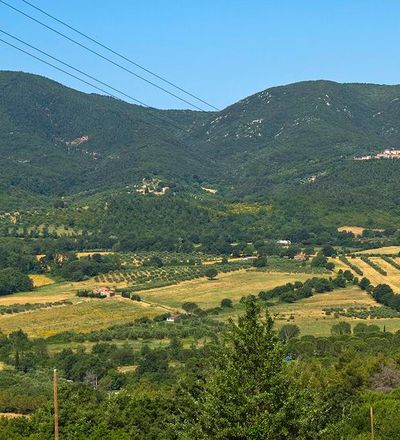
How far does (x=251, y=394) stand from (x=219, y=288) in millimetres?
78430

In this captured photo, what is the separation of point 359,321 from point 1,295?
4750 centimetres

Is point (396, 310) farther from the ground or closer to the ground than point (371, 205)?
closer to the ground

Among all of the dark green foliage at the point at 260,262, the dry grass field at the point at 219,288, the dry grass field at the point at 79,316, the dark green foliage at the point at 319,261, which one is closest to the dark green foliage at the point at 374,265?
the dark green foliage at the point at 319,261

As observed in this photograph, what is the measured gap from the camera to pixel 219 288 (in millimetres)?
101188

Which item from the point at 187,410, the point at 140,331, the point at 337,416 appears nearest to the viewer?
the point at 187,410

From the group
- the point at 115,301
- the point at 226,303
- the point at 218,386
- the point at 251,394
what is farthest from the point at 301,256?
the point at 251,394

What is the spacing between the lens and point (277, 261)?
12300 centimetres

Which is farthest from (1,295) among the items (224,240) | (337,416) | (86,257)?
(337,416)

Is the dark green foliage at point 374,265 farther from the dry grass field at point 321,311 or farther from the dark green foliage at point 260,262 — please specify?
the dark green foliage at point 260,262

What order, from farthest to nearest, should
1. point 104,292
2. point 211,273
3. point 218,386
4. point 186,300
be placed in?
point 211,273 → point 104,292 → point 186,300 → point 218,386

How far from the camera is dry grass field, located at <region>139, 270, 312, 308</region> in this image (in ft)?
313

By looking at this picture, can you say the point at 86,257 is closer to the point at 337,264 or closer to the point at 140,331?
the point at 337,264

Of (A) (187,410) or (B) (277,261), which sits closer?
(A) (187,410)

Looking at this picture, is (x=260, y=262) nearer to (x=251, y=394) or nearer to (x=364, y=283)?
(x=364, y=283)
